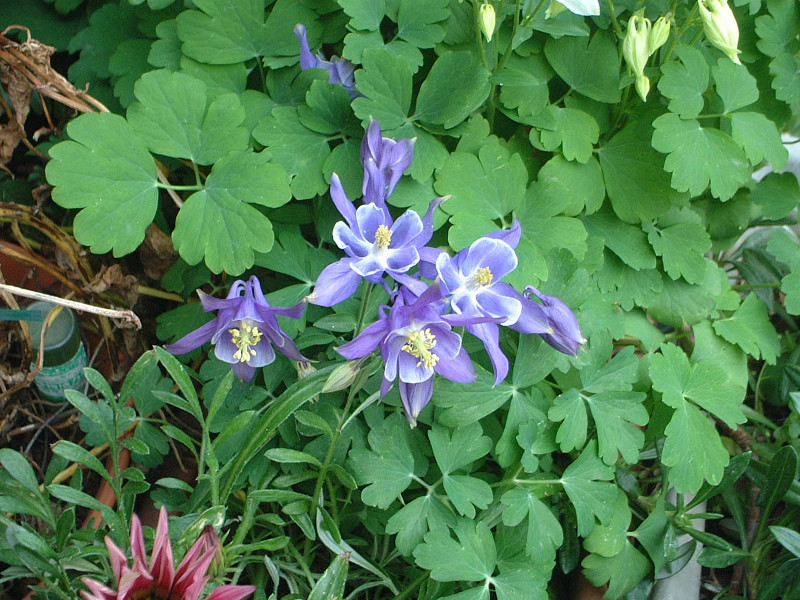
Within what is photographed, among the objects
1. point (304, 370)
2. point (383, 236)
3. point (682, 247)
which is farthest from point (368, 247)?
point (682, 247)

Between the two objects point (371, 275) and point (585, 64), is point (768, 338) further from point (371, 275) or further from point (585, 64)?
point (371, 275)

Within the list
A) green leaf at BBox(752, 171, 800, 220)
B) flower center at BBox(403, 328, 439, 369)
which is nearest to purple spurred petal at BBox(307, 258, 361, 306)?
flower center at BBox(403, 328, 439, 369)

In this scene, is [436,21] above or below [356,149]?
above

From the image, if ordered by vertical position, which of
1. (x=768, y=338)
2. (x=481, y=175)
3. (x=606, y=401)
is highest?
(x=481, y=175)

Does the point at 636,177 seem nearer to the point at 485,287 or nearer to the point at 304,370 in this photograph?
the point at 485,287

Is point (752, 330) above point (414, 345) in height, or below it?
below

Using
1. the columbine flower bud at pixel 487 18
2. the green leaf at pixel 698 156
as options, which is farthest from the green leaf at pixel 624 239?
the columbine flower bud at pixel 487 18

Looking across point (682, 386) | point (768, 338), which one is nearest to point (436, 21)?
point (682, 386)
